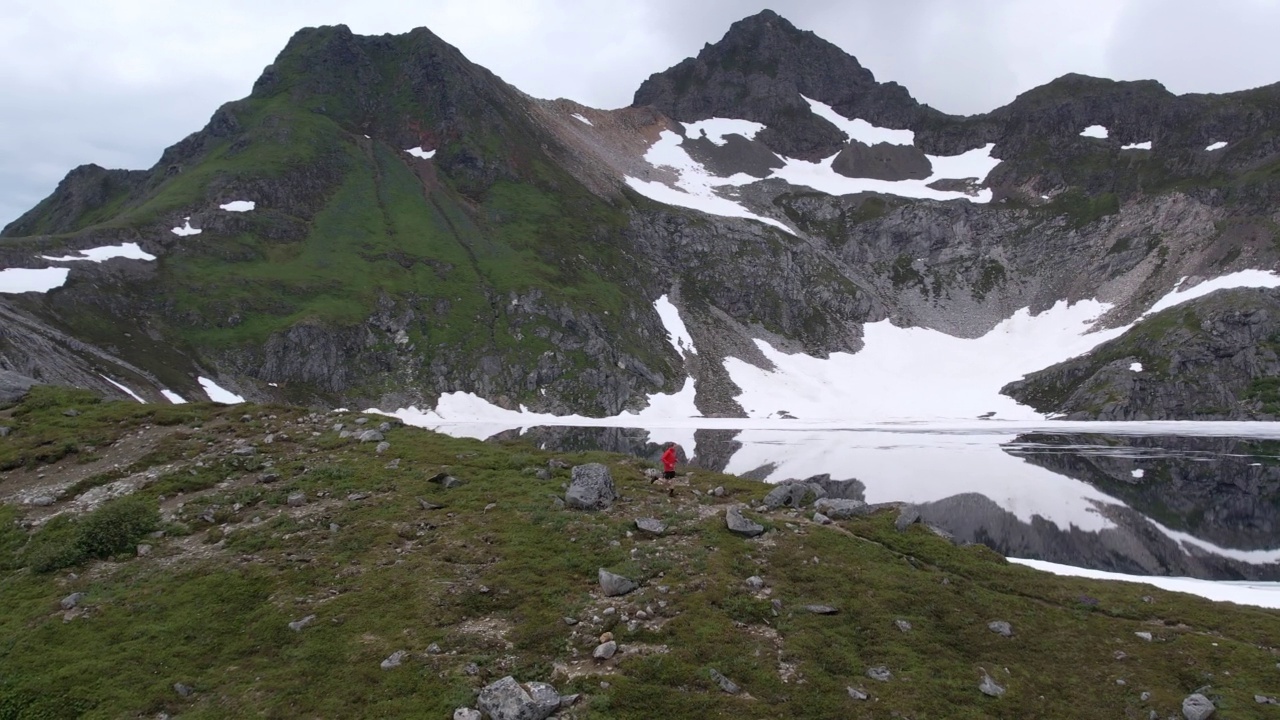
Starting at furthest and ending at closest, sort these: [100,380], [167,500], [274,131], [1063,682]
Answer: [274,131], [100,380], [167,500], [1063,682]

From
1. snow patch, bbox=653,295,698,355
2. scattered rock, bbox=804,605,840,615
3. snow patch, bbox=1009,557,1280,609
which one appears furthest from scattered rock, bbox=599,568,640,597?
snow patch, bbox=653,295,698,355

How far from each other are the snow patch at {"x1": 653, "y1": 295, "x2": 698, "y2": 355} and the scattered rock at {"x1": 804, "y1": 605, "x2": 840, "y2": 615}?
137 meters

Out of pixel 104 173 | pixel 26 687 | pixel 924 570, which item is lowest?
pixel 26 687

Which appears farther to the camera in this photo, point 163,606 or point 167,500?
point 167,500

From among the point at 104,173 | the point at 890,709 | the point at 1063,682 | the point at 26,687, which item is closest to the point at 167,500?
the point at 26,687

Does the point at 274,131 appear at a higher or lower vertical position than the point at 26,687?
higher

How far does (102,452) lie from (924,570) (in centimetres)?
3103

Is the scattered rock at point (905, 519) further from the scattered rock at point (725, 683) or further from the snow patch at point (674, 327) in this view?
the snow patch at point (674, 327)

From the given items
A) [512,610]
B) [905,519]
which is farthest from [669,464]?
[512,610]

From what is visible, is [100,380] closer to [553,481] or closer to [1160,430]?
[553,481]

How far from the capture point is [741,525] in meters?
21.7

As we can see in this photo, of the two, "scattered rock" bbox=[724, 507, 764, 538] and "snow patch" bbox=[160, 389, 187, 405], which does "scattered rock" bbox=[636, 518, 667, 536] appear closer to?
"scattered rock" bbox=[724, 507, 764, 538]

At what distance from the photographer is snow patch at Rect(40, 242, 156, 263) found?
360ft

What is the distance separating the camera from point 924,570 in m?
20.6
